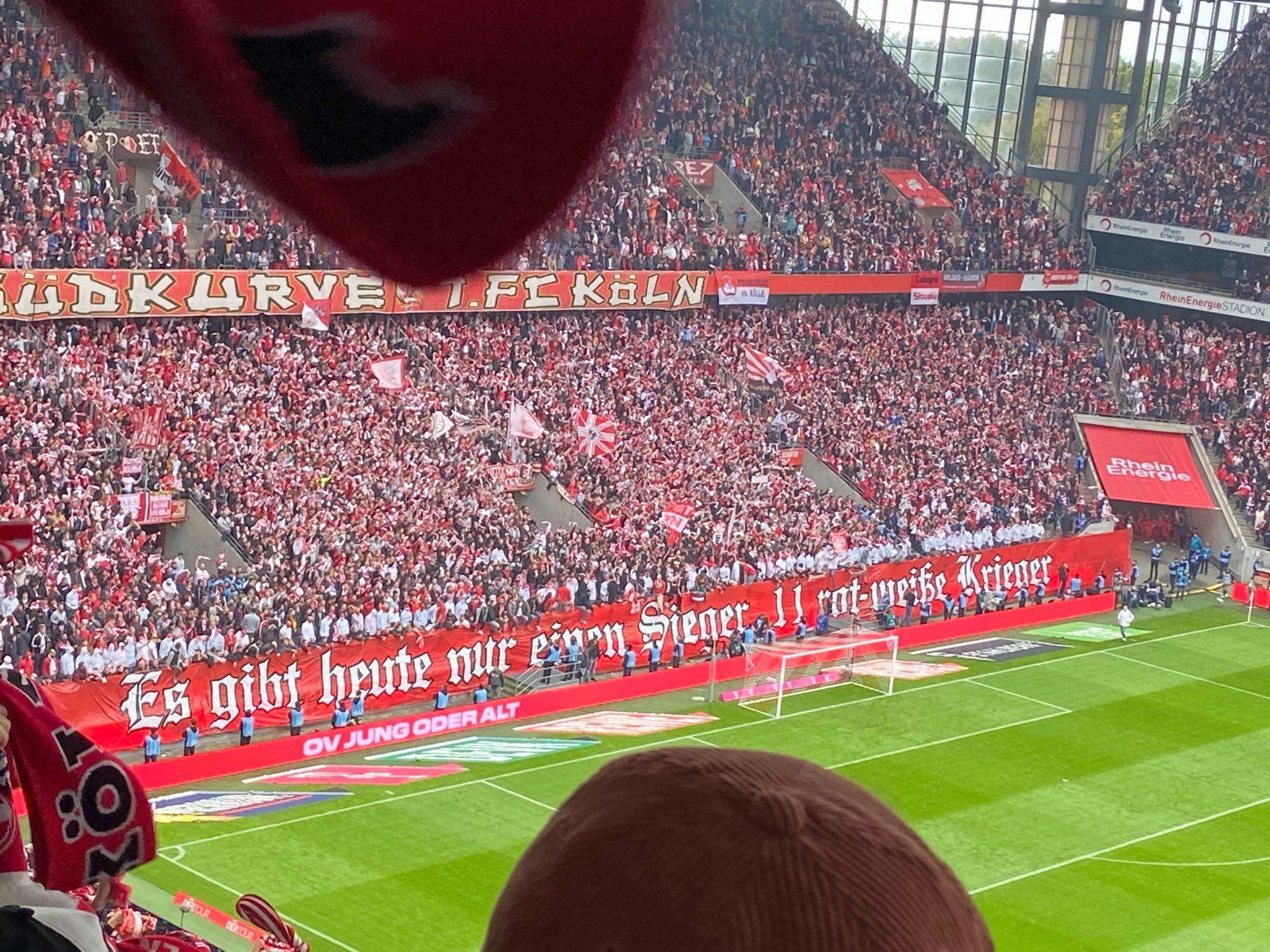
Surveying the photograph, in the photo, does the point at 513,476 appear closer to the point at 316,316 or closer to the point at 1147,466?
the point at 316,316

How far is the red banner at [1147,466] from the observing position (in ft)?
103

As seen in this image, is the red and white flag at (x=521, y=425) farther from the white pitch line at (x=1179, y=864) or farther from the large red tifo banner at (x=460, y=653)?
the white pitch line at (x=1179, y=864)

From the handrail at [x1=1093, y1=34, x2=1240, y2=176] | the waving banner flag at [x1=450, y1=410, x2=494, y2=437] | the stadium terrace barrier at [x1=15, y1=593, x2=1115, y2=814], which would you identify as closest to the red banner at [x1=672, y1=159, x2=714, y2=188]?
the waving banner flag at [x1=450, y1=410, x2=494, y2=437]

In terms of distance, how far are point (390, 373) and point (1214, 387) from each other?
18626mm

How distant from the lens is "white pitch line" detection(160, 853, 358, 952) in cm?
1346

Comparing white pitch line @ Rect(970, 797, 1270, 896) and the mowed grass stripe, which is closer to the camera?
the mowed grass stripe

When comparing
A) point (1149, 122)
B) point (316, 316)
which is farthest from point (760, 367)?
point (1149, 122)

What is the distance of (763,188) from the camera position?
101 feet

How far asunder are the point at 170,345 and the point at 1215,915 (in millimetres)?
13327

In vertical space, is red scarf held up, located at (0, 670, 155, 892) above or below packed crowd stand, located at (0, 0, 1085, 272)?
below

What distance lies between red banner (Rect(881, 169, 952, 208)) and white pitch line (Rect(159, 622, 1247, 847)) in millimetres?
11120

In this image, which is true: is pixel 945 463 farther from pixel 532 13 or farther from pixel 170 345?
pixel 532 13

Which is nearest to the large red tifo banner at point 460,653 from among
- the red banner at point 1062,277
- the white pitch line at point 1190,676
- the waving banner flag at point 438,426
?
the white pitch line at point 1190,676

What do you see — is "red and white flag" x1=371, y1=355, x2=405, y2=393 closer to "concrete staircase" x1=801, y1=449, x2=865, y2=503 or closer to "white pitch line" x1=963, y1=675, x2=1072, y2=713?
"concrete staircase" x1=801, y1=449, x2=865, y2=503
